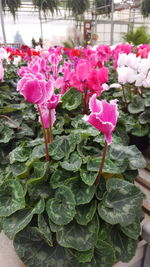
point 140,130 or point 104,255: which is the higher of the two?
point 140,130

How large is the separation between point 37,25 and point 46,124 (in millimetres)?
13904

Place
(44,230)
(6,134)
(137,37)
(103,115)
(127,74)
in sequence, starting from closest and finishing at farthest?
(103,115) → (44,230) → (6,134) → (127,74) → (137,37)

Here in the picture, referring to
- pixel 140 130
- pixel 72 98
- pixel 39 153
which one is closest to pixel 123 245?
pixel 39 153

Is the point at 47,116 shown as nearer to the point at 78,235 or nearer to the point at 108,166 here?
the point at 108,166

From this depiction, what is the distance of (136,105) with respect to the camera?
4.42 feet

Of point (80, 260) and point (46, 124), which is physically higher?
point (46, 124)

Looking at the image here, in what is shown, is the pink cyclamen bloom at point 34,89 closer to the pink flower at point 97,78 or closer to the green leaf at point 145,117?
the pink flower at point 97,78

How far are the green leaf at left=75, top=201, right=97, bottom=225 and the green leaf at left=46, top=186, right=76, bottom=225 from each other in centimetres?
3

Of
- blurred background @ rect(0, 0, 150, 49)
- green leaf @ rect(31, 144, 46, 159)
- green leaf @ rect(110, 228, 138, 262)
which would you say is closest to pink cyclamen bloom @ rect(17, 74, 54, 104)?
green leaf @ rect(31, 144, 46, 159)

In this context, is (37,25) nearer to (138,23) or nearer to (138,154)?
(138,23)

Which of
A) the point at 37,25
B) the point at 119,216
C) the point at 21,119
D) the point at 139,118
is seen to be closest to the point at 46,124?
the point at 119,216

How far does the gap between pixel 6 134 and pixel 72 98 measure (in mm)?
369

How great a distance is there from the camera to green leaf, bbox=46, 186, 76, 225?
0.65m

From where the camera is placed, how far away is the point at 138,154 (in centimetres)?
85
